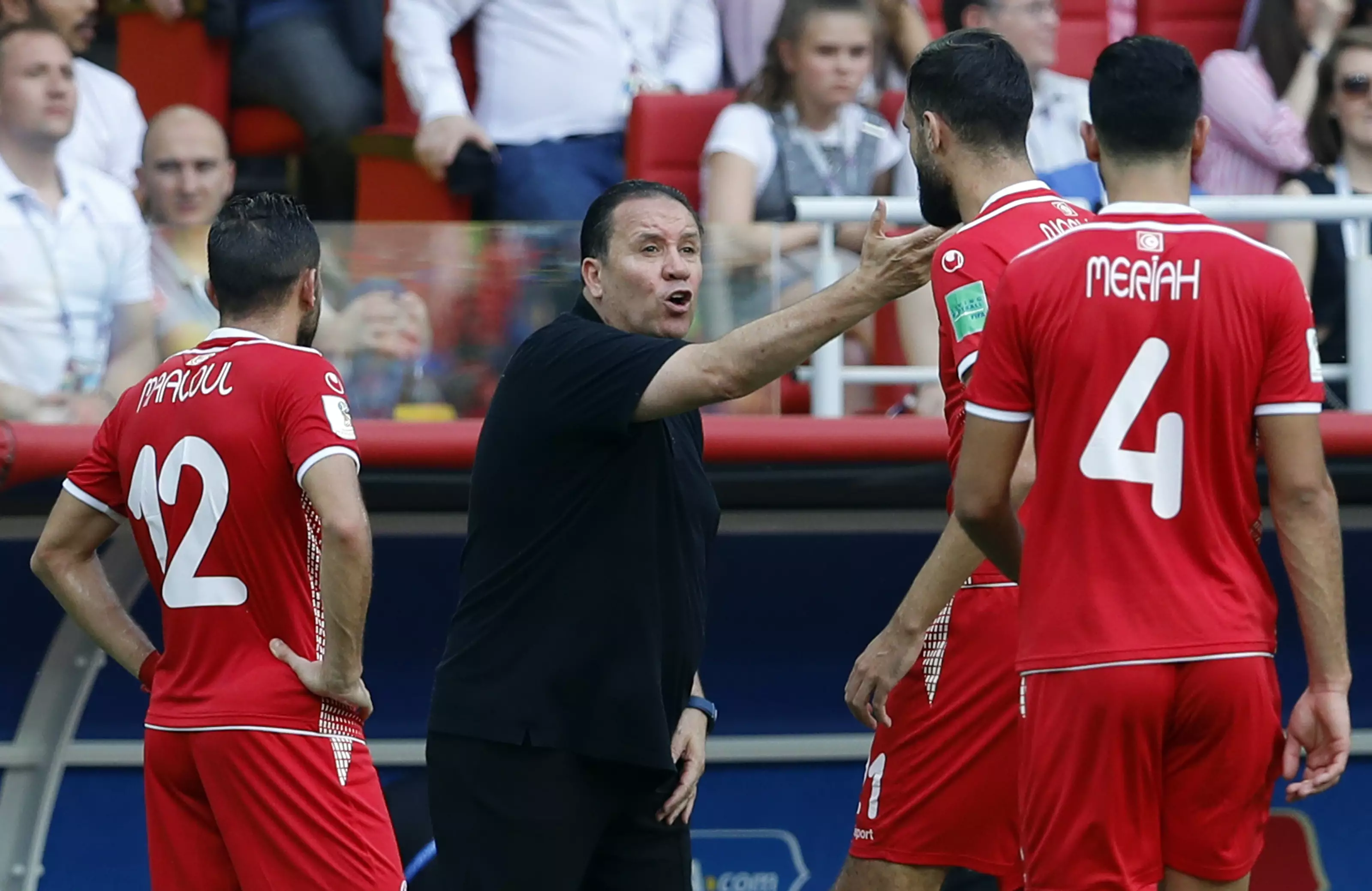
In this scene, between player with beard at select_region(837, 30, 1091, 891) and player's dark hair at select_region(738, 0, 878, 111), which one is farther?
player's dark hair at select_region(738, 0, 878, 111)

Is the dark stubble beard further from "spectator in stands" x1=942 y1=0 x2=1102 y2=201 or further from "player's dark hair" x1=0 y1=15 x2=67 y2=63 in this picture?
"player's dark hair" x1=0 y1=15 x2=67 y2=63

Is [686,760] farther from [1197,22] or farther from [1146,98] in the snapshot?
[1197,22]

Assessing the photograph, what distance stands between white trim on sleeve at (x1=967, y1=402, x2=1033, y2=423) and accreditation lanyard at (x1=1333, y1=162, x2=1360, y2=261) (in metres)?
2.21

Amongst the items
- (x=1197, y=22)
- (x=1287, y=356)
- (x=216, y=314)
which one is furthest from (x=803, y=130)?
(x=1287, y=356)

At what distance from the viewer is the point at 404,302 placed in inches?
198

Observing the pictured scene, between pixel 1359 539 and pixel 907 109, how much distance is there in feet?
7.61

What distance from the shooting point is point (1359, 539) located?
5168 millimetres

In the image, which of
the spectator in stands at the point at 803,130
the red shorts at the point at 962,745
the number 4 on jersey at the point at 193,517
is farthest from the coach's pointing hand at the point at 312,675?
the spectator in stands at the point at 803,130

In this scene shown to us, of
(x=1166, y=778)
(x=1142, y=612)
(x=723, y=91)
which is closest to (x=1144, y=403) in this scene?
(x=1142, y=612)

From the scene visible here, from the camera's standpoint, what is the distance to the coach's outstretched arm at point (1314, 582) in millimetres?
2996

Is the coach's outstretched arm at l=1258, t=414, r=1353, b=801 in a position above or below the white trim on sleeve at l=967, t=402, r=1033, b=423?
below

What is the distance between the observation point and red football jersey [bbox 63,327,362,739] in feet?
11.4

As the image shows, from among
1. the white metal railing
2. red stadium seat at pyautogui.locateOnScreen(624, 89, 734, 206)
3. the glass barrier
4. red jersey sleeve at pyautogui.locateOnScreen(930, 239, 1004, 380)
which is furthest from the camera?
red stadium seat at pyautogui.locateOnScreen(624, 89, 734, 206)

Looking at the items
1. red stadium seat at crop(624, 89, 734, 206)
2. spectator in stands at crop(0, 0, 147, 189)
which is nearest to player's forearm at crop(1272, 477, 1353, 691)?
red stadium seat at crop(624, 89, 734, 206)
